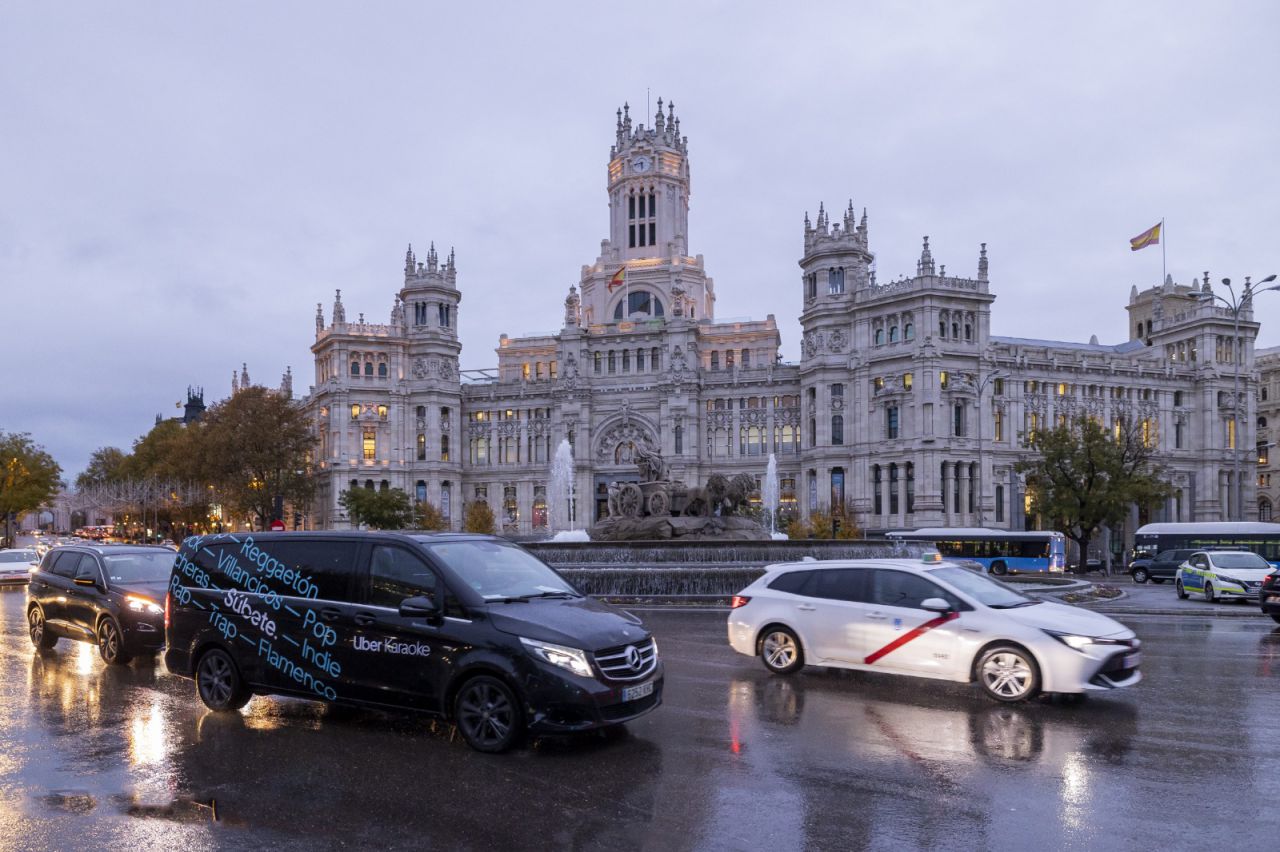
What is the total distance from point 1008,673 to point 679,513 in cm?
2334

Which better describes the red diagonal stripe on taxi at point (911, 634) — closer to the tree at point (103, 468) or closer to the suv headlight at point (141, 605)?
the suv headlight at point (141, 605)

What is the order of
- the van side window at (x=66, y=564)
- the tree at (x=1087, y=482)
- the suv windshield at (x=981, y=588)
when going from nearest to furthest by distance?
the suv windshield at (x=981, y=588) < the van side window at (x=66, y=564) < the tree at (x=1087, y=482)

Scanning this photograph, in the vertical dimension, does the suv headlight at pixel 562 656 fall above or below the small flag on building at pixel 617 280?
below

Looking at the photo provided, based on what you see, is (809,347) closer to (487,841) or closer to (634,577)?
(634,577)

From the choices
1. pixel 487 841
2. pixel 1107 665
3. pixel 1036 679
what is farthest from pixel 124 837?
pixel 1107 665

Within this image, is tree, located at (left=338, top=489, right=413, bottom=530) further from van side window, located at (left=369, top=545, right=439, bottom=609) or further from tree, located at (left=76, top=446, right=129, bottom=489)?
van side window, located at (left=369, top=545, right=439, bottom=609)

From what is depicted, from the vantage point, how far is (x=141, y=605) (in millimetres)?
15352

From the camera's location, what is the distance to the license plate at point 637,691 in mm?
9422

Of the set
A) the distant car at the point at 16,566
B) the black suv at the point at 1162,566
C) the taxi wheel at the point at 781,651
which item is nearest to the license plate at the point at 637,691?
the taxi wheel at the point at 781,651

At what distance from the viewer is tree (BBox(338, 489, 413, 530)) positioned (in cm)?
8475

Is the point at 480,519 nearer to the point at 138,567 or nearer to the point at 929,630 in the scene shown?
the point at 138,567

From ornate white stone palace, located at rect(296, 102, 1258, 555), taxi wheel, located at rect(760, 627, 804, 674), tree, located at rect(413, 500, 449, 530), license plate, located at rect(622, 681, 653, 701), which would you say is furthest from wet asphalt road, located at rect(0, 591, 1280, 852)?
tree, located at rect(413, 500, 449, 530)

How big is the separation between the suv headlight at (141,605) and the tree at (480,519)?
236 feet

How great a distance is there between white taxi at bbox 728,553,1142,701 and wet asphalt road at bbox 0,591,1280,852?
40cm
